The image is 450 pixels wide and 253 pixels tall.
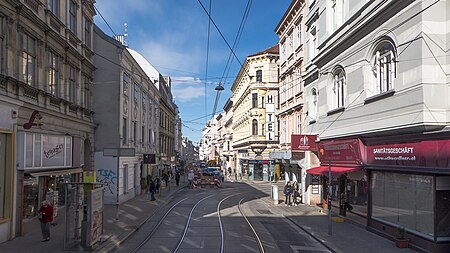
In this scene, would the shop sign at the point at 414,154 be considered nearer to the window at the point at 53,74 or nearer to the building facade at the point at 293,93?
the building facade at the point at 293,93

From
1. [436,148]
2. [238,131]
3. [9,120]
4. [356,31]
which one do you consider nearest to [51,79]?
[9,120]

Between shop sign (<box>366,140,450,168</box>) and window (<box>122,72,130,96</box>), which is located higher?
window (<box>122,72,130,96</box>)

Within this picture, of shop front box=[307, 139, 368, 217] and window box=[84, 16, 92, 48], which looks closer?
shop front box=[307, 139, 368, 217]

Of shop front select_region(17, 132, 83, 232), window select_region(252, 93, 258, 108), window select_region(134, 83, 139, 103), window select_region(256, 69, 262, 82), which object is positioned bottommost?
shop front select_region(17, 132, 83, 232)

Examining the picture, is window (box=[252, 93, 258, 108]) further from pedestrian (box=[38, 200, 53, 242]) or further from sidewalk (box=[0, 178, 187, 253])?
pedestrian (box=[38, 200, 53, 242])

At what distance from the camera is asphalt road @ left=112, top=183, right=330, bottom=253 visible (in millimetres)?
13461

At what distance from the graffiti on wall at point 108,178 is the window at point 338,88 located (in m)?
14.2

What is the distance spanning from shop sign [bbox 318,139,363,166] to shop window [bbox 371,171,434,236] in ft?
3.48

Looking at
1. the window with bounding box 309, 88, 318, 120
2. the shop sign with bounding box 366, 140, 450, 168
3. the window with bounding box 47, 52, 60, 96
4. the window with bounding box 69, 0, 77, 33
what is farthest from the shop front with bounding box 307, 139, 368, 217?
the window with bounding box 69, 0, 77, 33

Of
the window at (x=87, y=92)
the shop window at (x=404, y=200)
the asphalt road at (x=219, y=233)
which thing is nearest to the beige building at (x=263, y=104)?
the asphalt road at (x=219, y=233)

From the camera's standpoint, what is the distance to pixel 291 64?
31953 mm

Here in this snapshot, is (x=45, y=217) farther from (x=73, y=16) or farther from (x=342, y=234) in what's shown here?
(x=73, y=16)

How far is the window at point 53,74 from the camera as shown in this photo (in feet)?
59.0

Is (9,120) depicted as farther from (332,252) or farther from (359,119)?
(359,119)
